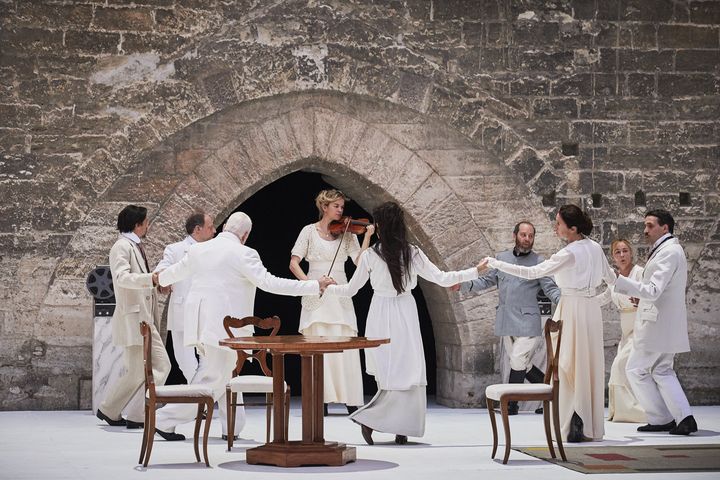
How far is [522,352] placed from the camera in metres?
9.35

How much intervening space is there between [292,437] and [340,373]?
1316mm

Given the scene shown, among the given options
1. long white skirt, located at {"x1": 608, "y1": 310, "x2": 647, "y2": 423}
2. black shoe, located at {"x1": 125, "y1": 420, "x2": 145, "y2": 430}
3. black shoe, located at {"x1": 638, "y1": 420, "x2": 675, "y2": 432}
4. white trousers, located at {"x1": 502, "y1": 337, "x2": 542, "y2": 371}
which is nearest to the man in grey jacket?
white trousers, located at {"x1": 502, "y1": 337, "x2": 542, "y2": 371}

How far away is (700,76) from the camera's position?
10.5 m

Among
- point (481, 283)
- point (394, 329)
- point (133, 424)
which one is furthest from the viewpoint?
point (481, 283)

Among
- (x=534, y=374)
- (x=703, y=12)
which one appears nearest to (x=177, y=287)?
(x=534, y=374)

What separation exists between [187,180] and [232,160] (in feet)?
1.26

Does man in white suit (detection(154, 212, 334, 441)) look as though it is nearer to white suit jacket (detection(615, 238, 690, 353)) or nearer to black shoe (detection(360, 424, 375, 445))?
black shoe (detection(360, 424, 375, 445))

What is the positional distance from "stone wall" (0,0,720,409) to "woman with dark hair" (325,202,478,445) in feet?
7.90

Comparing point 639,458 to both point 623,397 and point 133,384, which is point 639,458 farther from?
point 133,384

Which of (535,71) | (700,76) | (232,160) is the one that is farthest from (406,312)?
(700,76)

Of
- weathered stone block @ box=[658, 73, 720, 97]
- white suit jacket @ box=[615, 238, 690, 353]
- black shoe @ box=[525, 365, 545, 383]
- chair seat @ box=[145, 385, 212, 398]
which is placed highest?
weathered stone block @ box=[658, 73, 720, 97]

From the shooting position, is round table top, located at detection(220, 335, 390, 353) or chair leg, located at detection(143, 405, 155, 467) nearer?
round table top, located at detection(220, 335, 390, 353)

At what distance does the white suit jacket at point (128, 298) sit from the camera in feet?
27.3

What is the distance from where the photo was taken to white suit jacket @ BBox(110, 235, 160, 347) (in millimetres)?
8320
